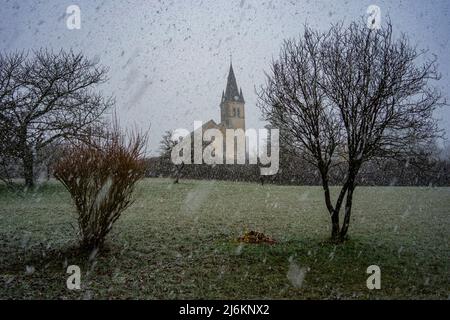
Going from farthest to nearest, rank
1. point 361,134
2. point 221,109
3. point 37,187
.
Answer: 1. point 221,109
2. point 37,187
3. point 361,134

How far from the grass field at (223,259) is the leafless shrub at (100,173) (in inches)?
39.6

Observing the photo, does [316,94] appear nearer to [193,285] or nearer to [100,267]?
[193,285]

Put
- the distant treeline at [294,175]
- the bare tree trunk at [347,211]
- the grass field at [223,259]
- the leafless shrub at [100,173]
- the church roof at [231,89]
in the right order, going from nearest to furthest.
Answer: the grass field at [223,259] → the leafless shrub at [100,173] → the bare tree trunk at [347,211] → the distant treeline at [294,175] → the church roof at [231,89]

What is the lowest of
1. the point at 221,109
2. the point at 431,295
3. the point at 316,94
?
the point at 431,295

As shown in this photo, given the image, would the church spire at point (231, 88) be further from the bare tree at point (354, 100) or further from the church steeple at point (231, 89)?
the bare tree at point (354, 100)

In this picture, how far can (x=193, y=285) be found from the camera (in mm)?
6363

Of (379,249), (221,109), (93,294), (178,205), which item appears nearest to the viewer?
(93,294)

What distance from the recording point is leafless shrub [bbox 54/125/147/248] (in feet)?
25.5

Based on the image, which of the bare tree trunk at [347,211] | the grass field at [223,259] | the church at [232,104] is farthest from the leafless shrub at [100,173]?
the church at [232,104]

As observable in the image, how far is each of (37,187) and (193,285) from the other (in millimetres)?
23758

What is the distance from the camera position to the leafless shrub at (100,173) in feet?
25.5
